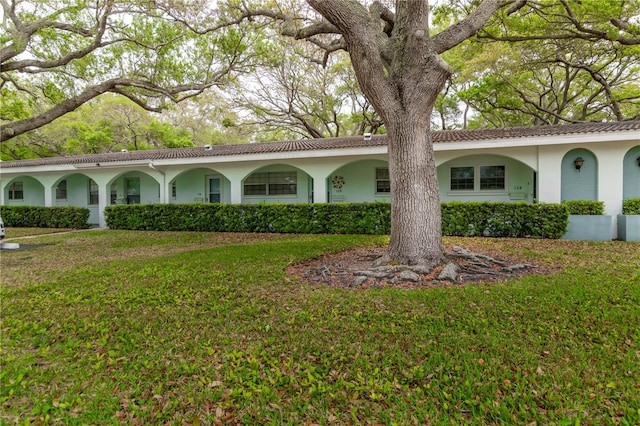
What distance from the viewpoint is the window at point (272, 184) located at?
14828mm

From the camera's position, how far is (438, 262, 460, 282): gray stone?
17.2 ft

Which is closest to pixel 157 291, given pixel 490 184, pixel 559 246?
pixel 559 246

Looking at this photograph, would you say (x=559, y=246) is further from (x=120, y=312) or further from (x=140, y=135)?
(x=140, y=135)

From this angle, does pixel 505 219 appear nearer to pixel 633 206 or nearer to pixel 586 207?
pixel 586 207

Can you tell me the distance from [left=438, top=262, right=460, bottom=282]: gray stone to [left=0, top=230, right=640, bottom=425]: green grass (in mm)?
523

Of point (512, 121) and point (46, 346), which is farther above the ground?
point (512, 121)

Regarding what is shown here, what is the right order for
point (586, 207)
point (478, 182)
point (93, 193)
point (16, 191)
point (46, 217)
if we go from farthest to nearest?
point (16, 191)
point (93, 193)
point (46, 217)
point (478, 182)
point (586, 207)


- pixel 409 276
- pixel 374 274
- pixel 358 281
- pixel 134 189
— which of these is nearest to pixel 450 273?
pixel 409 276

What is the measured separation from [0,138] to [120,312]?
23.2ft

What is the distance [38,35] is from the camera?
9.09 metres

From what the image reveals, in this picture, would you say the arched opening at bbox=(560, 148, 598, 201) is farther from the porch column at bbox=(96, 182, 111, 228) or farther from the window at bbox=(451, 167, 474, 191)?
the porch column at bbox=(96, 182, 111, 228)

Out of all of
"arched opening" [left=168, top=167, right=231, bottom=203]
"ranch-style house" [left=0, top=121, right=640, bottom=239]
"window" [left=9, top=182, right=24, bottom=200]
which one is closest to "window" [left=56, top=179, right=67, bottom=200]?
"ranch-style house" [left=0, top=121, right=640, bottom=239]

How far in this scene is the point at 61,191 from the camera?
17.9 metres

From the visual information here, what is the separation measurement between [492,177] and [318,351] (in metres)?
11.7
